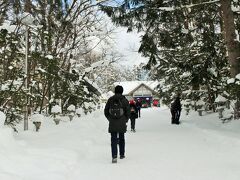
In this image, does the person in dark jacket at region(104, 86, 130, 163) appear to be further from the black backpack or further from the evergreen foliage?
the evergreen foliage

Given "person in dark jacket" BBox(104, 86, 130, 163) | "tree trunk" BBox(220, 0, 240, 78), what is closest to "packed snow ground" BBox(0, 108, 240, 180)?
"person in dark jacket" BBox(104, 86, 130, 163)

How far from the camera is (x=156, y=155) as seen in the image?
1055 cm

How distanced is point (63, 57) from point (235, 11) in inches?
408

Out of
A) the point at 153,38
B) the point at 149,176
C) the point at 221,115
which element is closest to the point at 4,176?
the point at 149,176

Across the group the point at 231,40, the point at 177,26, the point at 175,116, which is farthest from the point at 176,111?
the point at 231,40

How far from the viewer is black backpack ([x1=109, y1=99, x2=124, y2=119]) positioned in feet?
32.5

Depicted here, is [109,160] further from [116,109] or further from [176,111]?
[176,111]

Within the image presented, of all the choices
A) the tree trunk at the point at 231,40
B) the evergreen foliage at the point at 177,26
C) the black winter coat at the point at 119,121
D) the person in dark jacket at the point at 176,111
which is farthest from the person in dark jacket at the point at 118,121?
the person in dark jacket at the point at 176,111

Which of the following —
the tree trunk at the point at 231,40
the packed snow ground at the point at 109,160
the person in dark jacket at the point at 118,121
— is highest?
the tree trunk at the point at 231,40

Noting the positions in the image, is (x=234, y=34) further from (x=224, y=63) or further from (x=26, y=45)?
(x=26, y=45)

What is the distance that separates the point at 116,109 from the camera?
32.6 feet

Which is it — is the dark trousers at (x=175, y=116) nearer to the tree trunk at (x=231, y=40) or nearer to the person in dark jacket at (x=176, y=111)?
the person in dark jacket at (x=176, y=111)

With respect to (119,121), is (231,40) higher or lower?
higher

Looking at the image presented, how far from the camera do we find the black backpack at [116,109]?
32.5ft
